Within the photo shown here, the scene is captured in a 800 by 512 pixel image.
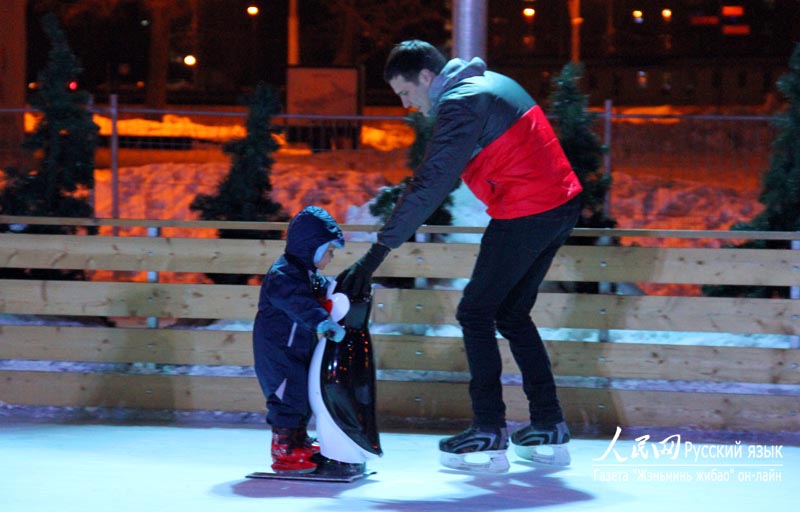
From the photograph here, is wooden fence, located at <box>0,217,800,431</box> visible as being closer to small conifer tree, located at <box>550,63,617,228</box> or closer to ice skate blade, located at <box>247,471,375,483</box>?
small conifer tree, located at <box>550,63,617,228</box>

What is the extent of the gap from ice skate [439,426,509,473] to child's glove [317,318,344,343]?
29.0 inches

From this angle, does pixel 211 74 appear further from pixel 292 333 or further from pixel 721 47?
pixel 292 333

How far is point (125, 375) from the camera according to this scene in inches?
234

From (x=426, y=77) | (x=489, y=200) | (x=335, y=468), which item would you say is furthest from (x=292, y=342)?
(x=426, y=77)

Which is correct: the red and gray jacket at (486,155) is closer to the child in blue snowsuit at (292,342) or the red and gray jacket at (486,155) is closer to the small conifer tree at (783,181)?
the child in blue snowsuit at (292,342)

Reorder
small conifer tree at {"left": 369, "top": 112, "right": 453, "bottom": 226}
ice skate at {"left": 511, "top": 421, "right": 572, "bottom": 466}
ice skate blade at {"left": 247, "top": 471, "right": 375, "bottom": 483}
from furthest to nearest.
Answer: small conifer tree at {"left": 369, "top": 112, "right": 453, "bottom": 226}
ice skate at {"left": 511, "top": 421, "right": 572, "bottom": 466}
ice skate blade at {"left": 247, "top": 471, "right": 375, "bottom": 483}

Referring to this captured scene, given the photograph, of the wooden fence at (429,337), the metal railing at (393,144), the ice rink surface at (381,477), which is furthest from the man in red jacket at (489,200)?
the metal railing at (393,144)

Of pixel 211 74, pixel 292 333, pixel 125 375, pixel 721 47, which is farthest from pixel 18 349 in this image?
pixel 721 47

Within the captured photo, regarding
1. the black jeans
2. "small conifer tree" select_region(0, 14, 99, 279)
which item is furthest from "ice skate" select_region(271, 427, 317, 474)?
"small conifer tree" select_region(0, 14, 99, 279)

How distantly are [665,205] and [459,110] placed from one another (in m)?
5.67

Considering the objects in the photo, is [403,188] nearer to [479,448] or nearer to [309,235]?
[309,235]

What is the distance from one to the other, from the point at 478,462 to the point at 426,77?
1.73 m

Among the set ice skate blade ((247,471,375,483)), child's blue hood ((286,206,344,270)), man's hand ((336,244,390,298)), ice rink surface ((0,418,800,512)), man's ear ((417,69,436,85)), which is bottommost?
ice rink surface ((0,418,800,512))

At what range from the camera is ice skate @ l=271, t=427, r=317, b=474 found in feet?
15.2
